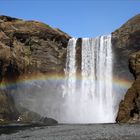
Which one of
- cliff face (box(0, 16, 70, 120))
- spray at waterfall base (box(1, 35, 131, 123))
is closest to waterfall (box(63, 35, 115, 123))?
spray at waterfall base (box(1, 35, 131, 123))

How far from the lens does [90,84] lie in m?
101

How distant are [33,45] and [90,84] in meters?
18.6

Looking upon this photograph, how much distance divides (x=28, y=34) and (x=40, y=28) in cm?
407

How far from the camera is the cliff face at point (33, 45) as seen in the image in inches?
4064

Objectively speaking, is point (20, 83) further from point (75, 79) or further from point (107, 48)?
point (107, 48)

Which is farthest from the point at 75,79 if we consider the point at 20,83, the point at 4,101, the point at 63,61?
the point at 4,101

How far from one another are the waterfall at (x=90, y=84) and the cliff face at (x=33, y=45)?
3.04m

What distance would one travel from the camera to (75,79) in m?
104

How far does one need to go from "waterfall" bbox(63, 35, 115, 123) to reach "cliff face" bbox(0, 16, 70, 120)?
3.04 m

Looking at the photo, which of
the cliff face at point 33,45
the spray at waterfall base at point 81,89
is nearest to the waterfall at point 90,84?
the spray at waterfall base at point 81,89

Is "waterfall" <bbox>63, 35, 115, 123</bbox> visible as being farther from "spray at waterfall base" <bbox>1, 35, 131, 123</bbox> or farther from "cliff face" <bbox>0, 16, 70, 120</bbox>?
"cliff face" <bbox>0, 16, 70, 120</bbox>

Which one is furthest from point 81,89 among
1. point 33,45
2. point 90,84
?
point 33,45

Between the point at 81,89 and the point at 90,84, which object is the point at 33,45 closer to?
the point at 81,89

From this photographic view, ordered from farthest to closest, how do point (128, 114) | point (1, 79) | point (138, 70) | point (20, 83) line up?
point (20, 83)
point (1, 79)
point (138, 70)
point (128, 114)
